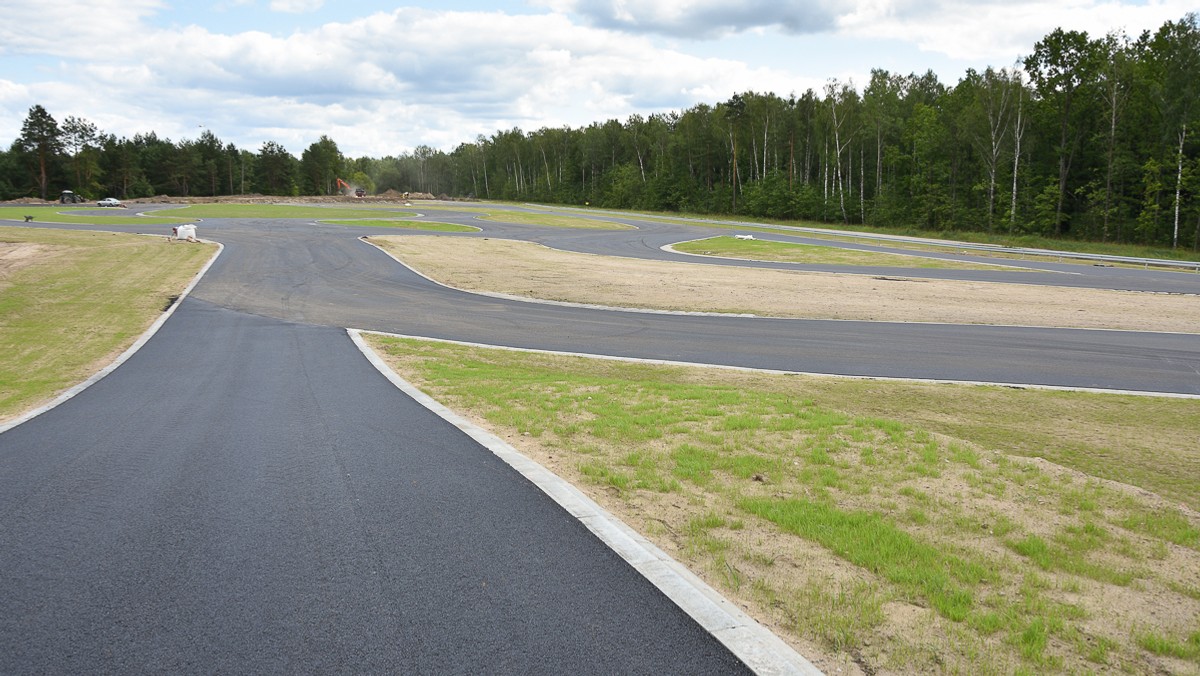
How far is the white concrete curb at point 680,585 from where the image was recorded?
3.53m

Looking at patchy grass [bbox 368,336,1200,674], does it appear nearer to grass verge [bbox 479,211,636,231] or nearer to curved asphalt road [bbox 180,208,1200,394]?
curved asphalt road [bbox 180,208,1200,394]

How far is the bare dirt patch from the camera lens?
1974 cm

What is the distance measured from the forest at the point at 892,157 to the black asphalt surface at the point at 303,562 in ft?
172

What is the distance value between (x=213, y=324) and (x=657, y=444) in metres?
13.3

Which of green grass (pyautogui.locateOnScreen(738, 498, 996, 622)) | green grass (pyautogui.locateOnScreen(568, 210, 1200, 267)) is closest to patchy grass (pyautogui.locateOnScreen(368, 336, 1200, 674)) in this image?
green grass (pyautogui.locateOnScreen(738, 498, 996, 622))

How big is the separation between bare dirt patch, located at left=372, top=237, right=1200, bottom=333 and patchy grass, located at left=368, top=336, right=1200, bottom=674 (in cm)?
943

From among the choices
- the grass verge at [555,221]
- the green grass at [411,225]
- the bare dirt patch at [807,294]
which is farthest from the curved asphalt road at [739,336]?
the grass verge at [555,221]

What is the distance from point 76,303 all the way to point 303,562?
64.0 ft

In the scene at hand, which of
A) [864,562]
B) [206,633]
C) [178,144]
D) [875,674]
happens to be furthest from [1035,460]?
[178,144]

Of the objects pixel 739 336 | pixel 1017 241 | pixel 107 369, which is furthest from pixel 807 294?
pixel 1017 241

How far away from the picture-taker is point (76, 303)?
1964 centimetres

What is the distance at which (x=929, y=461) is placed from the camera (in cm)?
696

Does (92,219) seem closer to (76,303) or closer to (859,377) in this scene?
(76,303)

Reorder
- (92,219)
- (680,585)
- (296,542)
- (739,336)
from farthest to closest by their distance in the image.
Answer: (92,219) < (739,336) < (296,542) < (680,585)
